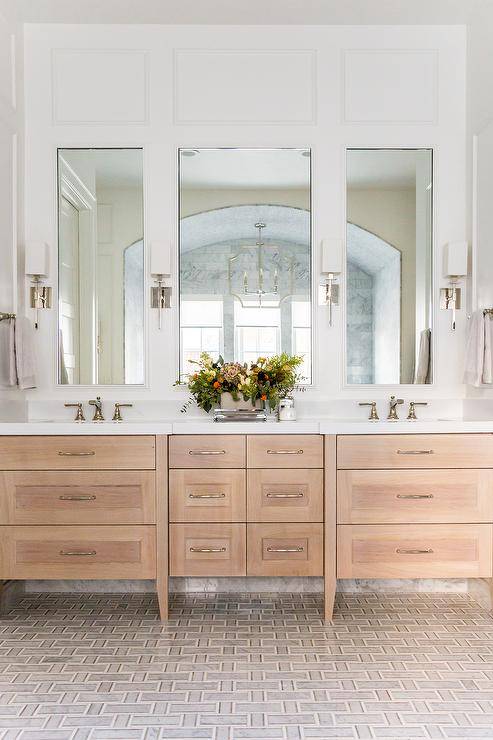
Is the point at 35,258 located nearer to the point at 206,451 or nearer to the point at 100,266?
the point at 100,266

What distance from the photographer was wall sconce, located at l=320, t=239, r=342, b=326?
10.7 feet

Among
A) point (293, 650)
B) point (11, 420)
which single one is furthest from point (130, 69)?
point (293, 650)

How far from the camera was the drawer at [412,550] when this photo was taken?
9.09 feet

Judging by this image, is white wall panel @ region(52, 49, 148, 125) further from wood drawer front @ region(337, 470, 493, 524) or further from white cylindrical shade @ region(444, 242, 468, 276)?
wood drawer front @ region(337, 470, 493, 524)

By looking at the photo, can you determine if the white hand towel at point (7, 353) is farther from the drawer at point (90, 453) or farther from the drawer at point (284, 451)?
the drawer at point (284, 451)

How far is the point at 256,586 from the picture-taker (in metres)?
3.20

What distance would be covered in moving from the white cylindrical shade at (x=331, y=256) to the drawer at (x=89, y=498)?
136cm

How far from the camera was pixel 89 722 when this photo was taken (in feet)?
6.56

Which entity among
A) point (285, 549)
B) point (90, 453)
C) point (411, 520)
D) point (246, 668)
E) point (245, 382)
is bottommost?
point (246, 668)

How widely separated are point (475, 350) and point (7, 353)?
2.20 m

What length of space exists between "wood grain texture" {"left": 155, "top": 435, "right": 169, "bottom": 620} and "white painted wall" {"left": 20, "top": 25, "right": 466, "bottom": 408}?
1.90 feet

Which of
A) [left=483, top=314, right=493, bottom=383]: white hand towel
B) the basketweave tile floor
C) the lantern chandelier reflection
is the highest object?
the lantern chandelier reflection

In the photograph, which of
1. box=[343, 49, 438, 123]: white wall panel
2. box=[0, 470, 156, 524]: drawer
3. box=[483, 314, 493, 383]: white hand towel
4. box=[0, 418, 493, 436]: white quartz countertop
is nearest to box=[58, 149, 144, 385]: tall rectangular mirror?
box=[0, 418, 493, 436]: white quartz countertop

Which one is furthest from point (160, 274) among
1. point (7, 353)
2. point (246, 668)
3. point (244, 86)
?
point (246, 668)
